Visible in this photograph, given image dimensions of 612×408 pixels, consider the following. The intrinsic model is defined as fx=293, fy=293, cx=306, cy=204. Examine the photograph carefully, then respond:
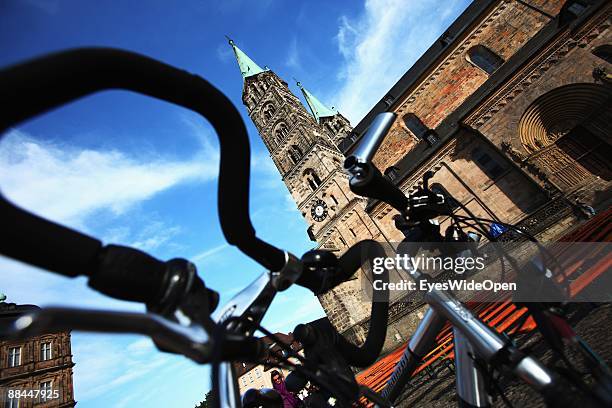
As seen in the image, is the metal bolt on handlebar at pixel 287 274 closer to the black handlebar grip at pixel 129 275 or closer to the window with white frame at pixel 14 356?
the black handlebar grip at pixel 129 275

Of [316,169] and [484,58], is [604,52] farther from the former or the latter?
[316,169]

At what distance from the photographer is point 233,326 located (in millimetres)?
1501

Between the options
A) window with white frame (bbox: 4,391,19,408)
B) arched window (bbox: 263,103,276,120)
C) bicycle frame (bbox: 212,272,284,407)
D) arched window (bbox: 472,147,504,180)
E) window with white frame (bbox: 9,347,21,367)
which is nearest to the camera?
bicycle frame (bbox: 212,272,284,407)

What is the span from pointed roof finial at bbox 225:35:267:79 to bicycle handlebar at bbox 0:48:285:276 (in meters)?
43.5

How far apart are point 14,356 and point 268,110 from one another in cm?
3274

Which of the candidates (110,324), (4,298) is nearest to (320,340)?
(110,324)

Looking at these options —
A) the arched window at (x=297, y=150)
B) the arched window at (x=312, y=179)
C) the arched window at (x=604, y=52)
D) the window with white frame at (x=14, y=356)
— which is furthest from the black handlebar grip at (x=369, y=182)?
the window with white frame at (x=14, y=356)

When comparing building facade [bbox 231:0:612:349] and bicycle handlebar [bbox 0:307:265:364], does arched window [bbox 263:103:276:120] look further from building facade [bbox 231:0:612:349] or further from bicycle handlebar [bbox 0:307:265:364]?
bicycle handlebar [bbox 0:307:265:364]

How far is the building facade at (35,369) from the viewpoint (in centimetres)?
2242

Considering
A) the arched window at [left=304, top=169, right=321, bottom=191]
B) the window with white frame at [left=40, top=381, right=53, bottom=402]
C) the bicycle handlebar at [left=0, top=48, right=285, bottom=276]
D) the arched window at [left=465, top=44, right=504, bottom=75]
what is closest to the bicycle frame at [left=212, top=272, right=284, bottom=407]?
the bicycle handlebar at [left=0, top=48, right=285, bottom=276]

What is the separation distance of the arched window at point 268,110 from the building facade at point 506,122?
16.9 meters

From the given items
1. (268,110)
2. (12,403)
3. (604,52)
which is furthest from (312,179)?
(12,403)

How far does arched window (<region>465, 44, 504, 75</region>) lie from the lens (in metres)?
16.7

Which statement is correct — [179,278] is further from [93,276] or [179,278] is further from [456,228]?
[456,228]
